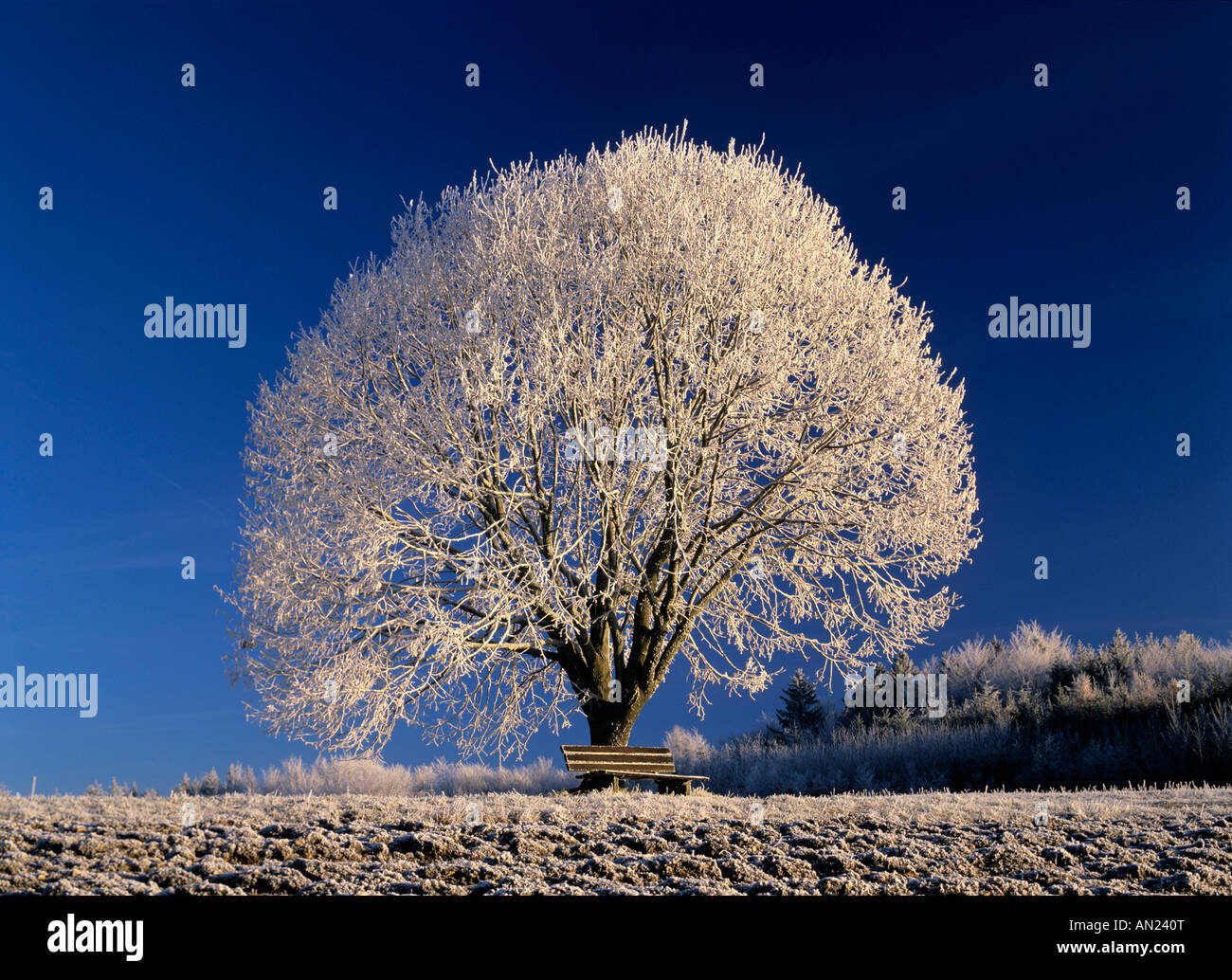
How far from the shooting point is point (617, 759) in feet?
50.0

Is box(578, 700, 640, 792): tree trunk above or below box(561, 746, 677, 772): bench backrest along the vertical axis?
above

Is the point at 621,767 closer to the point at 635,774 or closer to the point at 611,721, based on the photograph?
the point at 635,774

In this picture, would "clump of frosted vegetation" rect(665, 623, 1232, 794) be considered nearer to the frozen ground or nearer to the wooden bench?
the wooden bench

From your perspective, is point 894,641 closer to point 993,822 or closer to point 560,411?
point 993,822

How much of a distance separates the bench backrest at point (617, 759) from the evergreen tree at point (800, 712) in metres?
12.6

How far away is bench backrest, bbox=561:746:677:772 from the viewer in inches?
591

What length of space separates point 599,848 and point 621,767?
6128mm

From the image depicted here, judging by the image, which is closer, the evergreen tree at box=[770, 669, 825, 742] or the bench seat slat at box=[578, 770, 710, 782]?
the bench seat slat at box=[578, 770, 710, 782]

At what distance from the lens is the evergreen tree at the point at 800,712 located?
27406mm

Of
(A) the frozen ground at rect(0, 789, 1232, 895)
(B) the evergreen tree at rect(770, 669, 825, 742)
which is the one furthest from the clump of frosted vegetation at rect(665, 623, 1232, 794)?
(A) the frozen ground at rect(0, 789, 1232, 895)

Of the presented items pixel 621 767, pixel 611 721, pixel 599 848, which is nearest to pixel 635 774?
pixel 621 767
